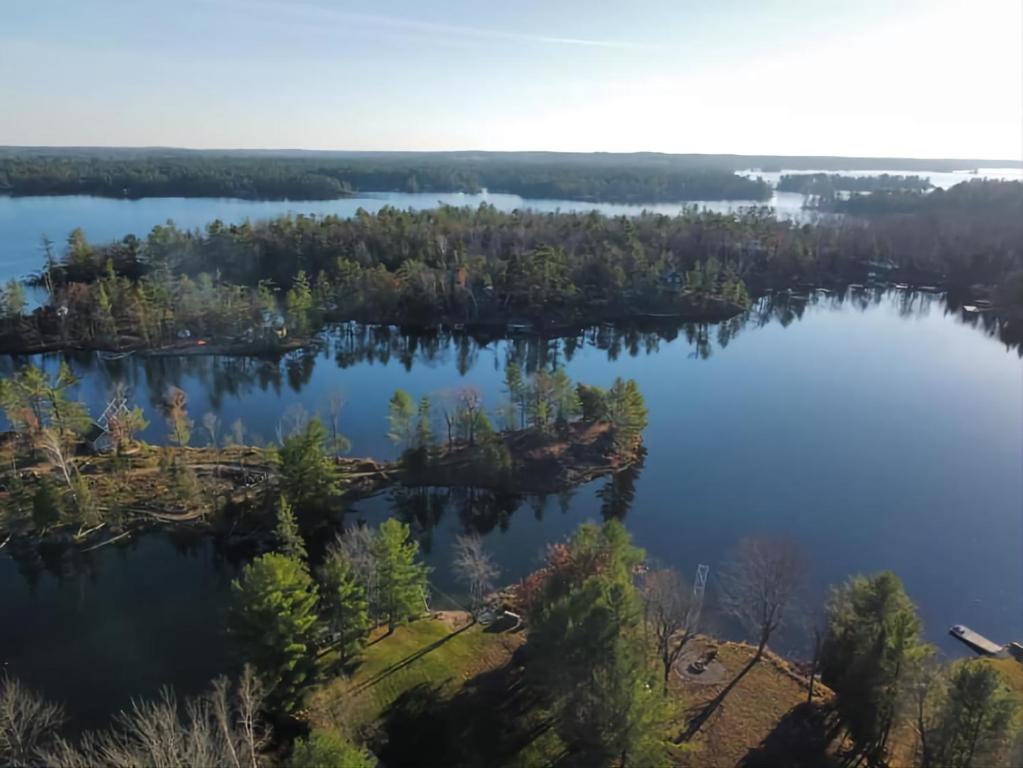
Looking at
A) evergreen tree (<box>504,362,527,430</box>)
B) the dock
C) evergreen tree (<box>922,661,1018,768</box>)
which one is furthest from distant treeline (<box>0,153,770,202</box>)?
evergreen tree (<box>922,661,1018,768</box>)

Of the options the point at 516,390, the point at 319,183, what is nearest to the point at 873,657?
the point at 516,390

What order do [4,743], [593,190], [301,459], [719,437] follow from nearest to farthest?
[4,743] → [301,459] → [719,437] → [593,190]

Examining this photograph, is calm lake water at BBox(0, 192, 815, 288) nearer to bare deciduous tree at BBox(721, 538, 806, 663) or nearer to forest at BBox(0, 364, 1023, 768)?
forest at BBox(0, 364, 1023, 768)

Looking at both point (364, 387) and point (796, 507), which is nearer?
point (796, 507)

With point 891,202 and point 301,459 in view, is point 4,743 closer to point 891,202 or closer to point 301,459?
point 301,459

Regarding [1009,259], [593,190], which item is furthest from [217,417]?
[593,190]

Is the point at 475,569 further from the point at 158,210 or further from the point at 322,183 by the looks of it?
the point at 322,183

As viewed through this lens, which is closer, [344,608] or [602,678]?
[602,678]
